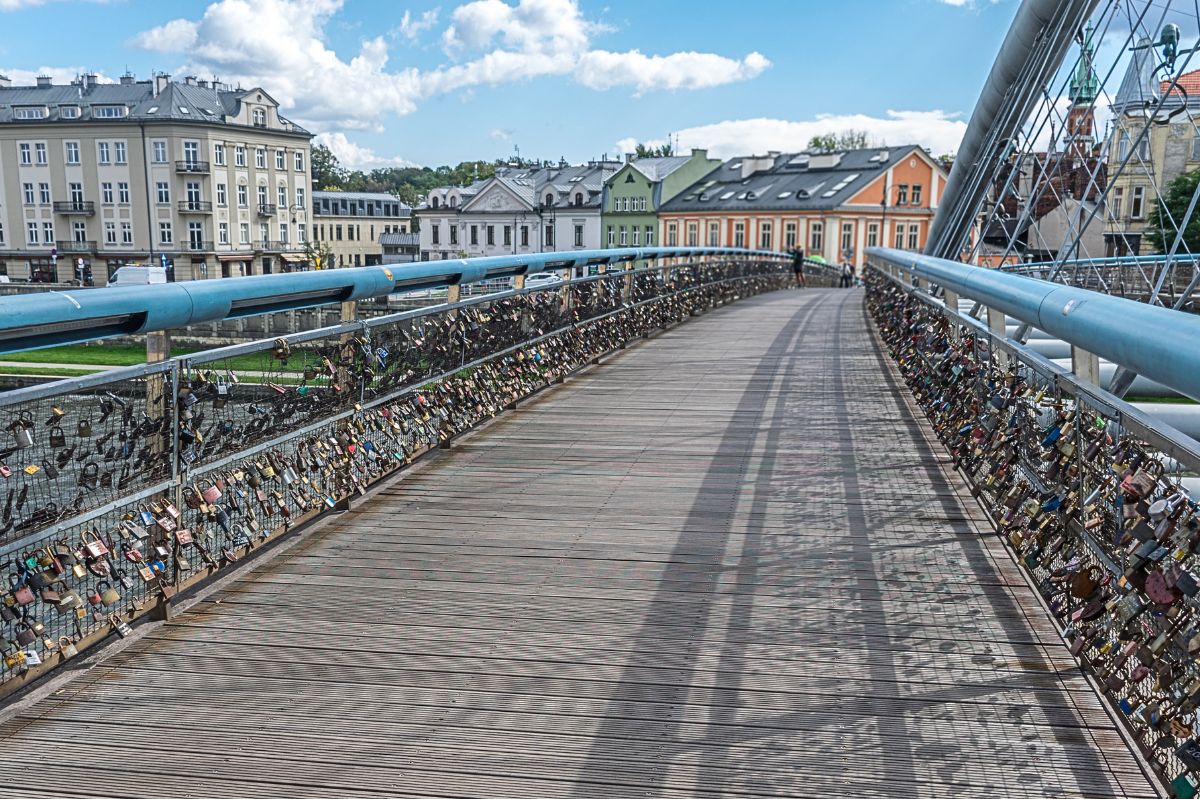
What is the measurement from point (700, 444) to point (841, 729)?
Answer: 144 inches

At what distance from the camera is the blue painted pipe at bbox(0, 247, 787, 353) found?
9.30 feet

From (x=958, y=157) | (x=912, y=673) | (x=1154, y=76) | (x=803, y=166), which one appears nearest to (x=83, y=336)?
(x=912, y=673)

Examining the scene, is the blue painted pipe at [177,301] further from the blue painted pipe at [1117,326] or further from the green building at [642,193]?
the green building at [642,193]

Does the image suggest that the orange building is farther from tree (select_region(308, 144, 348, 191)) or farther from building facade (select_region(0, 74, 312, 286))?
tree (select_region(308, 144, 348, 191))

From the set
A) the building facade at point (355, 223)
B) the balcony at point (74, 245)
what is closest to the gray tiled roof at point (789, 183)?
the building facade at point (355, 223)

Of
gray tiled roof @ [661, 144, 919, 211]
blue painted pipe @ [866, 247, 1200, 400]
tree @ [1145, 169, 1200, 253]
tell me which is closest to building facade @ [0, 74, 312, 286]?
gray tiled roof @ [661, 144, 919, 211]

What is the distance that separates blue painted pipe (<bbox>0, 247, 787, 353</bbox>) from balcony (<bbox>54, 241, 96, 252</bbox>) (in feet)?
252

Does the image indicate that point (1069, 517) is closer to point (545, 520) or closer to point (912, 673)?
point (912, 673)

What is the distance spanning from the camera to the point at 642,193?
7675cm

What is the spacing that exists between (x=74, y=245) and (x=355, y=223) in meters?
28.4

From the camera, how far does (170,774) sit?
2.61 meters

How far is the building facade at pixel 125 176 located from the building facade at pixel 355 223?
1658cm

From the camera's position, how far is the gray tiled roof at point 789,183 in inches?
2645

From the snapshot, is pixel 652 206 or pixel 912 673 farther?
pixel 652 206
